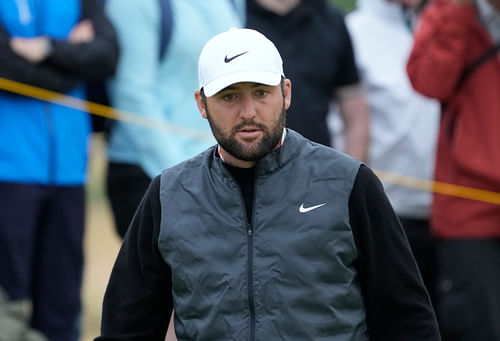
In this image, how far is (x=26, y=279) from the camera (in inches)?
240

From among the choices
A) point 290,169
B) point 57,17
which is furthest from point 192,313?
point 57,17

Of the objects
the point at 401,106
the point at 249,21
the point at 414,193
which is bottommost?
the point at 414,193

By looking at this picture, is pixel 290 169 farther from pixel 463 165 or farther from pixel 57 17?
pixel 57 17

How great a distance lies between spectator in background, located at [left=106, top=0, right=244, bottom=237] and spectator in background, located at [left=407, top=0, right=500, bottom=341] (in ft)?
3.94

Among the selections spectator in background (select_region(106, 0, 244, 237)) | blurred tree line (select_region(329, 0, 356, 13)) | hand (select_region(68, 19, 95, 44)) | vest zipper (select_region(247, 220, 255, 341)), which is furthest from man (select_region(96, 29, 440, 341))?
blurred tree line (select_region(329, 0, 356, 13))

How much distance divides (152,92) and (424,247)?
190 cm

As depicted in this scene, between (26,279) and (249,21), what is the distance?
74.8 inches

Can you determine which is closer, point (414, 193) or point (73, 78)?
point (73, 78)

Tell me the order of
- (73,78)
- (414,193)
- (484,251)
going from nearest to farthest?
(484,251) → (73,78) → (414,193)

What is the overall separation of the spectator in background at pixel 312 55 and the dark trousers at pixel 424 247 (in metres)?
0.56

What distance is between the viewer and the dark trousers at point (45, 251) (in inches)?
236

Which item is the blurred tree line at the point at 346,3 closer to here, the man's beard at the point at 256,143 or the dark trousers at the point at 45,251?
the dark trousers at the point at 45,251

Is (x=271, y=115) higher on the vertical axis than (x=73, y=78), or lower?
lower

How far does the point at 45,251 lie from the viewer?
621 centimetres
